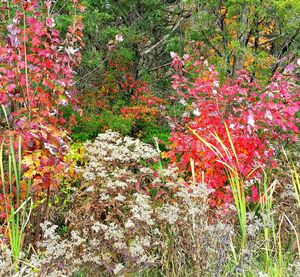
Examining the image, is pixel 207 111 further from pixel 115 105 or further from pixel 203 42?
pixel 115 105

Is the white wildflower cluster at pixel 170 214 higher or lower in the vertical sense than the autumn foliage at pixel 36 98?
lower

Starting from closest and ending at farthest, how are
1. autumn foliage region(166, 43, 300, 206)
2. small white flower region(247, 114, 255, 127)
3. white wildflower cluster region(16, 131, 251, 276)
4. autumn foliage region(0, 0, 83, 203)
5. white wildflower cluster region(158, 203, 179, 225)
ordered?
white wildflower cluster region(16, 131, 251, 276) → white wildflower cluster region(158, 203, 179, 225) → autumn foliage region(0, 0, 83, 203) → small white flower region(247, 114, 255, 127) → autumn foliage region(166, 43, 300, 206)

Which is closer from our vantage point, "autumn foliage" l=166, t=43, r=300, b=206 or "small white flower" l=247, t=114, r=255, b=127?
"small white flower" l=247, t=114, r=255, b=127

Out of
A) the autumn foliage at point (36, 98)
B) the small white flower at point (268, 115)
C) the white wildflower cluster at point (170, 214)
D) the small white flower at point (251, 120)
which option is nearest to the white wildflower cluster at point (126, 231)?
the white wildflower cluster at point (170, 214)

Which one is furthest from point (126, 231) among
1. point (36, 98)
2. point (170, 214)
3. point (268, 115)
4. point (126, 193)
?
point (268, 115)

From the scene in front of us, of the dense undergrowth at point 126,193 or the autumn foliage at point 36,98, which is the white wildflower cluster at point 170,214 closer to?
the dense undergrowth at point 126,193

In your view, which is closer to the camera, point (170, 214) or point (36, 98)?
point (170, 214)

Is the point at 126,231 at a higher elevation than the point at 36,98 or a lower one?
lower

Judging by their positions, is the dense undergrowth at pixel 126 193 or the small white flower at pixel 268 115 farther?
the small white flower at pixel 268 115

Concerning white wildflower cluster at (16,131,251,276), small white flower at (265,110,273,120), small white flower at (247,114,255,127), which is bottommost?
white wildflower cluster at (16,131,251,276)

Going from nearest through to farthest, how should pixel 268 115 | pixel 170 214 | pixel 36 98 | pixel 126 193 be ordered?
pixel 170 214, pixel 36 98, pixel 126 193, pixel 268 115

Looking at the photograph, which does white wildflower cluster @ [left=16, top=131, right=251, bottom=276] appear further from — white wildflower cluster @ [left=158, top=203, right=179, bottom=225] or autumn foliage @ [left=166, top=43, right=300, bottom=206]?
autumn foliage @ [left=166, top=43, right=300, bottom=206]

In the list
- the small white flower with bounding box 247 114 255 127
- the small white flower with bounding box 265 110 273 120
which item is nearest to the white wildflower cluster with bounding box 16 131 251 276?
the small white flower with bounding box 247 114 255 127

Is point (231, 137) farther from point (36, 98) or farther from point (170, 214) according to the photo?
point (36, 98)
